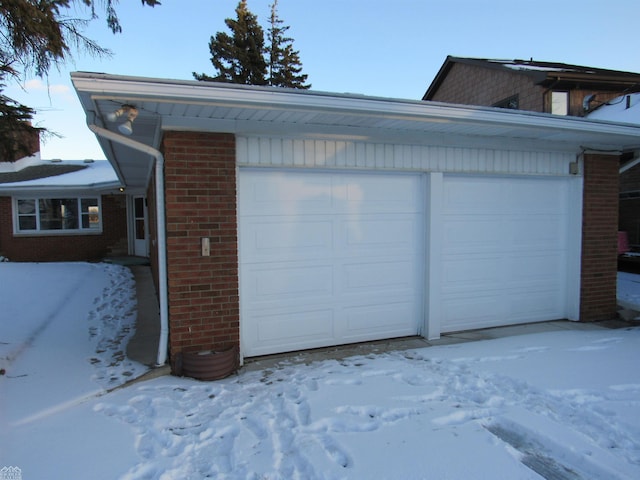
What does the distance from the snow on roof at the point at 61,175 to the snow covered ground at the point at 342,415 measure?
10.3 meters

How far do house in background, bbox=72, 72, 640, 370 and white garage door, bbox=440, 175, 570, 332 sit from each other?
2 centimetres

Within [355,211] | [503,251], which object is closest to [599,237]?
[503,251]

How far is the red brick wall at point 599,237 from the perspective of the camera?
6.43 meters

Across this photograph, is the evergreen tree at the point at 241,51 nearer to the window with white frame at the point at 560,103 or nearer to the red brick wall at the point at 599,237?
the window with white frame at the point at 560,103

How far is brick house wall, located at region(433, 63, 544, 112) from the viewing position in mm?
13086

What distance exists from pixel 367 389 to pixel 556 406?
1.60 meters

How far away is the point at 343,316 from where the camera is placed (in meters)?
5.34

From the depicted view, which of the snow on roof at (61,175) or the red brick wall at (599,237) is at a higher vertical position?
the snow on roof at (61,175)

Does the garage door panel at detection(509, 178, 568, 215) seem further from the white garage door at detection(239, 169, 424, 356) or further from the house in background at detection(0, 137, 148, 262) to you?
the house in background at detection(0, 137, 148, 262)

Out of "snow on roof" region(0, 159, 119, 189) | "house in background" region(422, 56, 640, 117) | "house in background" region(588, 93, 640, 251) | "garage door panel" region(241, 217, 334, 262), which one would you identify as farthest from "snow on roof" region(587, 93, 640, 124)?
"snow on roof" region(0, 159, 119, 189)

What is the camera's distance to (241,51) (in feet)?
84.0

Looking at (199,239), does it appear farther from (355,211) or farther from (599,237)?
(599,237)

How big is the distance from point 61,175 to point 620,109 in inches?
728

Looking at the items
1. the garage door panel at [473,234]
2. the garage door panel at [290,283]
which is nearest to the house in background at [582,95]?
the garage door panel at [473,234]
